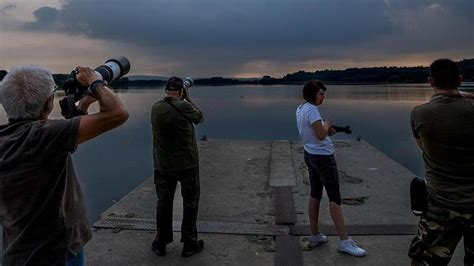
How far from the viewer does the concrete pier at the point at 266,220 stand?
14.2ft

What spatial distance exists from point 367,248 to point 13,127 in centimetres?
355

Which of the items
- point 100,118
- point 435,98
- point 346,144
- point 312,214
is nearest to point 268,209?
point 312,214

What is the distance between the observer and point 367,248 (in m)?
4.46

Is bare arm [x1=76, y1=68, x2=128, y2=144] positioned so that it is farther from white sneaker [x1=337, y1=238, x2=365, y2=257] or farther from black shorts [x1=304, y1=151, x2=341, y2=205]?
white sneaker [x1=337, y1=238, x2=365, y2=257]

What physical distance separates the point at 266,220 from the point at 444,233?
284 centimetres

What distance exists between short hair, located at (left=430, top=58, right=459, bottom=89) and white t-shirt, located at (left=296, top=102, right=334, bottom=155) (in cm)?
136

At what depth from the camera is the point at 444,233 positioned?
280 cm

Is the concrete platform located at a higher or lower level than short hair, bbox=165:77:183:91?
lower

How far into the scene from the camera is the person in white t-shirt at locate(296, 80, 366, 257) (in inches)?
161

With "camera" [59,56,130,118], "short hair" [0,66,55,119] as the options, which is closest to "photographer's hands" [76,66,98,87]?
"camera" [59,56,130,118]

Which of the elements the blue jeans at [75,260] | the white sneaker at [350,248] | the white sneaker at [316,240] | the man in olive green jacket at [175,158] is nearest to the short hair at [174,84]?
the man in olive green jacket at [175,158]

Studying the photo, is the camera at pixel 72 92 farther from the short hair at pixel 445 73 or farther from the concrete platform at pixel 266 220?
the concrete platform at pixel 266 220

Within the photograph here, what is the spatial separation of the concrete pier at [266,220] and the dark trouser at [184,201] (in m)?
0.23

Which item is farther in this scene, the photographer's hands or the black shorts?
the black shorts
